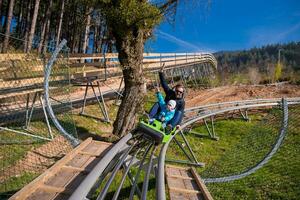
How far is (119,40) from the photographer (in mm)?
10070

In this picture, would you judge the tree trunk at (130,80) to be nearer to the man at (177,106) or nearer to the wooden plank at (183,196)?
the man at (177,106)

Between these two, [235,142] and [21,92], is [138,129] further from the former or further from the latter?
[235,142]

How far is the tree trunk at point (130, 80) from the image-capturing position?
10047mm

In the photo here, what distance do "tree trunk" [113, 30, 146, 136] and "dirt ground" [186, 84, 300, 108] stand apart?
6685 millimetres

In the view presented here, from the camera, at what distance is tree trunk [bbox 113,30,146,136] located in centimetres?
1005

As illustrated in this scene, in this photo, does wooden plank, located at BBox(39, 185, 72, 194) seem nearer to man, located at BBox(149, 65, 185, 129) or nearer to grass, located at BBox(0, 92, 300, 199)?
grass, located at BBox(0, 92, 300, 199)

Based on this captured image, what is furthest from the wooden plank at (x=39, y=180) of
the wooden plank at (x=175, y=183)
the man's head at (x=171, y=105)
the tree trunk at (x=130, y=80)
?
the tree trunk at (x=130, y=80)

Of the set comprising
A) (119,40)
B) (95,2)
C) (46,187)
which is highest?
(95,2)

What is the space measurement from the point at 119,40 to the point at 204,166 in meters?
4.37

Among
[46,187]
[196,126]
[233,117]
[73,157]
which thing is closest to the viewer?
[46,187]

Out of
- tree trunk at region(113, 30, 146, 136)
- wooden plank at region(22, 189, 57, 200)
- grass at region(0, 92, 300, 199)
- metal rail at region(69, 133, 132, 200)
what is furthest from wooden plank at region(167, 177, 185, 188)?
tree trunk at region(113, 30, 146, 136)

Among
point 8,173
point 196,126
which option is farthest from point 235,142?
point 8,173

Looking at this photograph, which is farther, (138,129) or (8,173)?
(8,173)

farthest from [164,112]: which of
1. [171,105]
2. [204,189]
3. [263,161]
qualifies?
[204,189]
